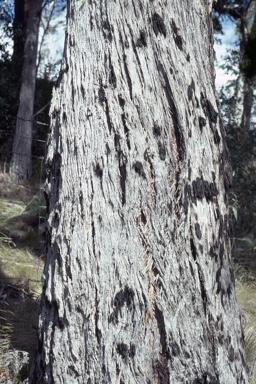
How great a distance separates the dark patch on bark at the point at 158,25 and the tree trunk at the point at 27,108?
6474mm

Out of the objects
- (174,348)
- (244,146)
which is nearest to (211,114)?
(174,348)

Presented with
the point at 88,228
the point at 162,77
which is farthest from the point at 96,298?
the point at 162,77

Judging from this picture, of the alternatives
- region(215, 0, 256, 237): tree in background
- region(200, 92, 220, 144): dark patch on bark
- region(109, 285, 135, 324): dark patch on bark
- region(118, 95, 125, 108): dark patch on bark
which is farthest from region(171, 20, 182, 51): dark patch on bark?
region(215, 0, 256, 237): tree in background

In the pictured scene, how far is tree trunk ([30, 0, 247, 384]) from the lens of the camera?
2092 millimetres

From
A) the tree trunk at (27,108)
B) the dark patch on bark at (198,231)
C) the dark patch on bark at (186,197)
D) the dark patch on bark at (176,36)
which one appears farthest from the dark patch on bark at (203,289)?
the tree trunk at (27,108)

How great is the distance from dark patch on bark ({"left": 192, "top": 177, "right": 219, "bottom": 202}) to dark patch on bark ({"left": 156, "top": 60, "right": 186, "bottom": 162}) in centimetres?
13

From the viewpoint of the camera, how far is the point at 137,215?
212cm

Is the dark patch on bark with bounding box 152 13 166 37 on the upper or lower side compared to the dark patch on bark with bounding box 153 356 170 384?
upper

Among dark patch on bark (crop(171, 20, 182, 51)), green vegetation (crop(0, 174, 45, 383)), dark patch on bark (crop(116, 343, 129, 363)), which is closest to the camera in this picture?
dark patch on bark (crop(116, 343, 129, 363))

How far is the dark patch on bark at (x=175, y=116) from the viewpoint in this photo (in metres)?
2.21

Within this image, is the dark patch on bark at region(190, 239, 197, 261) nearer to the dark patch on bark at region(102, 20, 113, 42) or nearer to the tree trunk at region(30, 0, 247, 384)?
the tree trunk at region(30, 0, 247, 384)

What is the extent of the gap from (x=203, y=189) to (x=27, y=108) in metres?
7.30

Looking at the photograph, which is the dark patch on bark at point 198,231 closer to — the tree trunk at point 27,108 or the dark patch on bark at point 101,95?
the dark patch on bark at point 101,95

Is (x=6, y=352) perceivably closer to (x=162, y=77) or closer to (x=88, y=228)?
(x=88, y=228)
